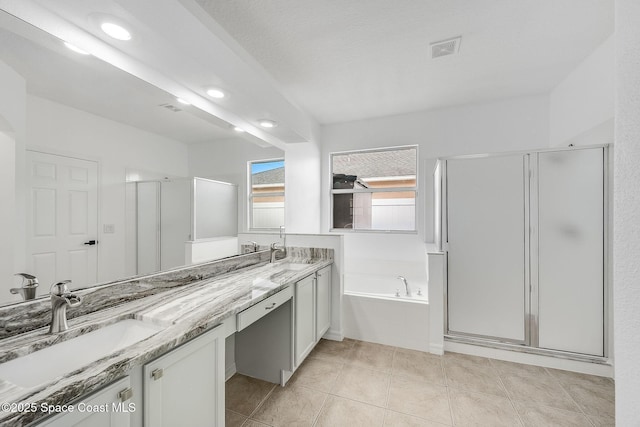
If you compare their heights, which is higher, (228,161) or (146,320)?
(228,161)

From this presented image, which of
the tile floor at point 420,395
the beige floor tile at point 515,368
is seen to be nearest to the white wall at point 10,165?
the tile floor at point 420,395

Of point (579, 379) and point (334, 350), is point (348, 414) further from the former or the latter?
point (579, 379)

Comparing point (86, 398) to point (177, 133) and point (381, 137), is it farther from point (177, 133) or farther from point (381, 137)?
point (381, 137)

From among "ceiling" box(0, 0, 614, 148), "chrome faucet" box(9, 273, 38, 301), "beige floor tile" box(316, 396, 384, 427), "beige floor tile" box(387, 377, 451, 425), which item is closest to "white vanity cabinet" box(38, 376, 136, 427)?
→ "chrome faucet" box(9, 273, 38, 301)

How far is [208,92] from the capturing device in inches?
69.1

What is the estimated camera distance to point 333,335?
8.79 feet

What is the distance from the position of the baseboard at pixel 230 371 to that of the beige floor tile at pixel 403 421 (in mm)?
1213

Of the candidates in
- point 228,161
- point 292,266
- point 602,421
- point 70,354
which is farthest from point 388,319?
point 70,354

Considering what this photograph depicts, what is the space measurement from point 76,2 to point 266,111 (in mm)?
1238

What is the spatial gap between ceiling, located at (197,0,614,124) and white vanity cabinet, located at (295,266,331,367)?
1921 millimetres

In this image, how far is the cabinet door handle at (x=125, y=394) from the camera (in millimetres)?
804

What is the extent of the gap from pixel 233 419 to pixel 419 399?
1.25m

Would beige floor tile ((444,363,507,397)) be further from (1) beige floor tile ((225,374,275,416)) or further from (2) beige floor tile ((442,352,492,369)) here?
(1) beige floor tile ((225,374,275,416))

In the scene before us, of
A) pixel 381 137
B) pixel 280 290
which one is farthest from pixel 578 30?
pixel 280 290
